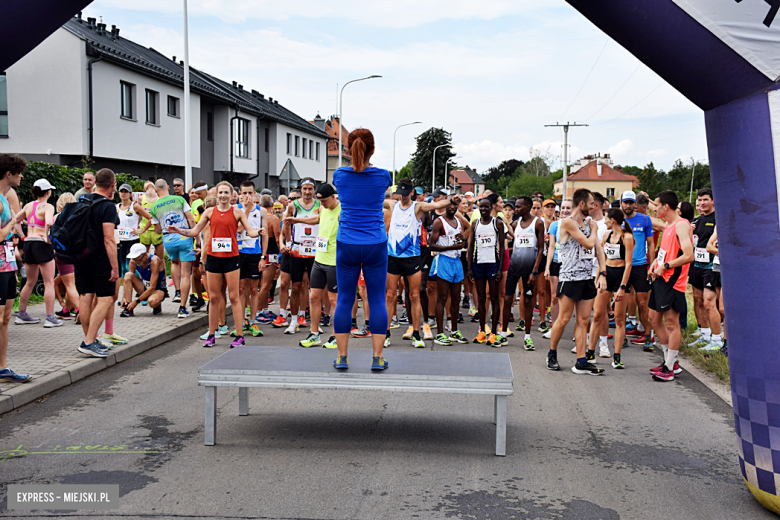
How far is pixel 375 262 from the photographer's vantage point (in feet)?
18.4

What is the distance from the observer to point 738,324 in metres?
4.21

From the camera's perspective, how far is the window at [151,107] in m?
28.8

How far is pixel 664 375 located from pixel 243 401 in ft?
15.9

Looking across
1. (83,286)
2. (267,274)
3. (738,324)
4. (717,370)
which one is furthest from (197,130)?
(738,324)

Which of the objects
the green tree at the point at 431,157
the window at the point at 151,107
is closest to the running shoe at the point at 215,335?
the window at the point at 151,107

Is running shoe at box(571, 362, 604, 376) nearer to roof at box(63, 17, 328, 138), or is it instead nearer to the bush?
the bush

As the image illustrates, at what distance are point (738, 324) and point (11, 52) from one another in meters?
4.99

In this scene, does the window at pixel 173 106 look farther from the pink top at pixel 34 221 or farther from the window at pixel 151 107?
the pink top at pixel 34 221

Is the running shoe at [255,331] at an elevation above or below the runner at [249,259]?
below

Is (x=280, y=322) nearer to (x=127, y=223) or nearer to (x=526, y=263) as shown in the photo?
(x=127, y=223)

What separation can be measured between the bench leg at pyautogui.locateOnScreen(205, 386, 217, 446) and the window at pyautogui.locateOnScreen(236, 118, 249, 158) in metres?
35.7

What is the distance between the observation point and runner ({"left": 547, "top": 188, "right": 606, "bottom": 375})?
782 cm

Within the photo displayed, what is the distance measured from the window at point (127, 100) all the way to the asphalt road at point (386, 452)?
2207 cm

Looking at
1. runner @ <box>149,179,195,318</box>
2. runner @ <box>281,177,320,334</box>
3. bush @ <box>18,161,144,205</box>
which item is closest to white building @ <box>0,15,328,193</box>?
bush @ <box>18,161,144,205</box>
